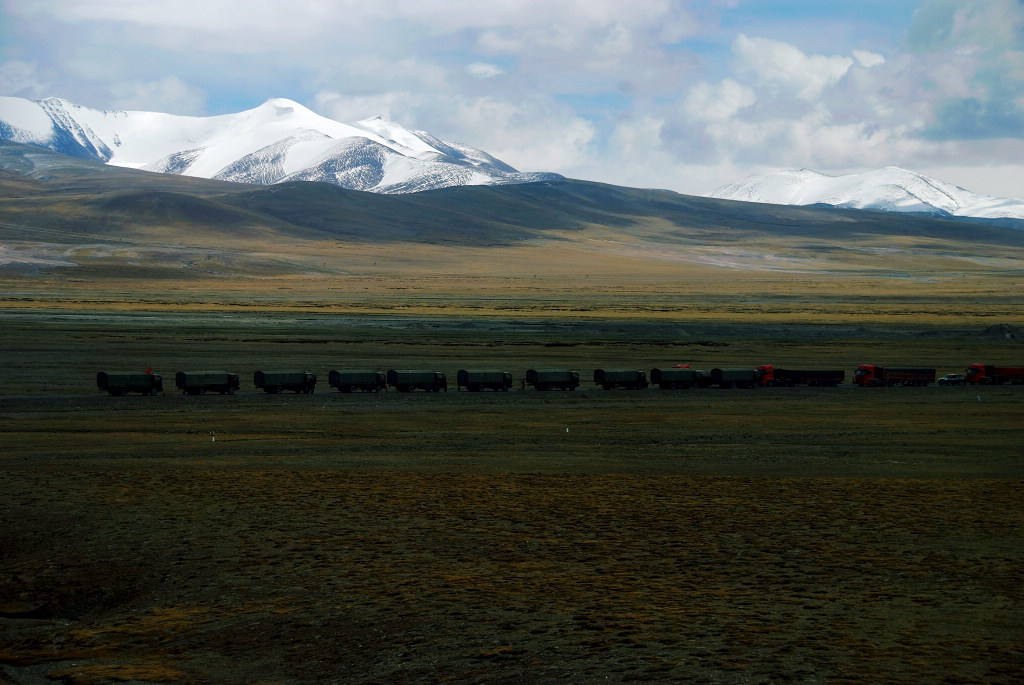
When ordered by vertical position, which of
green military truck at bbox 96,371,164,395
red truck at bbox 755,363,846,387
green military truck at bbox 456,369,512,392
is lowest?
green military truck at bbox 96,371,164,395

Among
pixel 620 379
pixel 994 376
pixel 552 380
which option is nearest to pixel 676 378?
pixel 620 379

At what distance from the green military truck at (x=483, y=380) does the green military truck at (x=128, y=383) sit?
1877 centimetres

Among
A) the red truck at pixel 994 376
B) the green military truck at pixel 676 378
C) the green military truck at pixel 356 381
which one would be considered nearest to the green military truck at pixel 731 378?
the green military truck at pixel 676 378

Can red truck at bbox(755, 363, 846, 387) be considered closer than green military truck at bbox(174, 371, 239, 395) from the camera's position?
No

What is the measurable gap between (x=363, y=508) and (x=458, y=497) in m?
3.43

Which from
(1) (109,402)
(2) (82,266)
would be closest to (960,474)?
(1) (109,402)

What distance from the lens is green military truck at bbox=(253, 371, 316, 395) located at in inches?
2611

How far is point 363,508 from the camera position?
34.4m

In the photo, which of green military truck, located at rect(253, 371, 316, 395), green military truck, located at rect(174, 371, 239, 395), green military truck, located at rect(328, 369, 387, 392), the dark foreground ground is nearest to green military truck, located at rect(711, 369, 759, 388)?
the dark foreground ground

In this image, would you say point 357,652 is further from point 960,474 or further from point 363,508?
point 960,474

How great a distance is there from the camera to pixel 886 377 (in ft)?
245

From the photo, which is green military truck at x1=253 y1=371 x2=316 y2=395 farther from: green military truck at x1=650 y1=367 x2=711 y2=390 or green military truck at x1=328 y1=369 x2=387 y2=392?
green military truck at x1=650 y1=367 x2=711 y2=390

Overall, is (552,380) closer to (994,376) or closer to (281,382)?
(281,382)

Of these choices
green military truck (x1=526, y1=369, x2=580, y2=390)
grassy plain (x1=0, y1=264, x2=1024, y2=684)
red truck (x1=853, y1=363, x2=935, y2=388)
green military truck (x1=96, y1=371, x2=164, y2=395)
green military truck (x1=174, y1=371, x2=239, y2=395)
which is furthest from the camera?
red truck (x1=853, y1=363, x2=935, y2=388)
